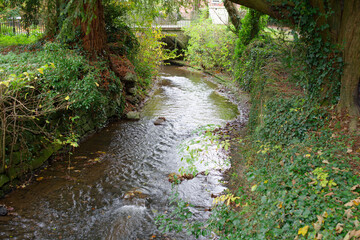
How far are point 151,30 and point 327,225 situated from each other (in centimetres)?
1262

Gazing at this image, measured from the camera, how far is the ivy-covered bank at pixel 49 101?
5.38 metres

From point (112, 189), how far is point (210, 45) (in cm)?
1634

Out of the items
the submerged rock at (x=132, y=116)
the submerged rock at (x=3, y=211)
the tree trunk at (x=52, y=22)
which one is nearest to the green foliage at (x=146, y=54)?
the submerged rock at (x=132, y=116)

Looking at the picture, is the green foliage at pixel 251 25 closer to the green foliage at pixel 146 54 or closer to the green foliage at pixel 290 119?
the green foliage at pixel 146 54

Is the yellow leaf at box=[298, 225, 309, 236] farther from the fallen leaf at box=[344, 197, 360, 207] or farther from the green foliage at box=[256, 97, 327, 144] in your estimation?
the green foliage at box=[256, 97, 327, 144]

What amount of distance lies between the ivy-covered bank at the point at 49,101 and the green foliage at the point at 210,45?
10.3m

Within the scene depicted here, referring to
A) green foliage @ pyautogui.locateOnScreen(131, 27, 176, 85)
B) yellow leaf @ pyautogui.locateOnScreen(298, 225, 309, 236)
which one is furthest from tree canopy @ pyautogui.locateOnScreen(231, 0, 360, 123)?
green foliage @ pyautogui.locateOnScreen(131, 27, 176, 85)

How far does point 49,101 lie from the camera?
6.30m

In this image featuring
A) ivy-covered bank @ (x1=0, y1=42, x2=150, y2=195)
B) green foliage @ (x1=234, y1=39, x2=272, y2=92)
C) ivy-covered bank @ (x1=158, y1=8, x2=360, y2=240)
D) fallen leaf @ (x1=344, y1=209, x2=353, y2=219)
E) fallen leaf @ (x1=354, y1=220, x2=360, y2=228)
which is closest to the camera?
fallen leaf @ (x1=354, y1=220, x2=360, y2=228)

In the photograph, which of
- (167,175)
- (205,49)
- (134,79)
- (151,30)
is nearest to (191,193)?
(167,175)

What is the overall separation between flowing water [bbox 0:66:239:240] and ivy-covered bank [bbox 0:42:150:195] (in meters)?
0.48

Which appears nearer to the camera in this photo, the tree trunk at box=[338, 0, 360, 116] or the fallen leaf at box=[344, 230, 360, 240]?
the fallen leaf at box=[344, 230, 360, 240]

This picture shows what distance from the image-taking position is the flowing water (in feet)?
14.9

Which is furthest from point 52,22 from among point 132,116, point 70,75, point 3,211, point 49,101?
point 3,211
